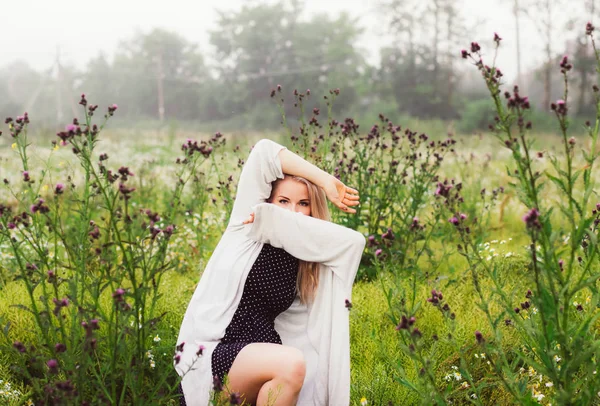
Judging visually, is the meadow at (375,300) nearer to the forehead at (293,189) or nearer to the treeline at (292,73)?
the forehead at (293,189)

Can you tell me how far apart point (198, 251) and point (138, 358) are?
118 inches

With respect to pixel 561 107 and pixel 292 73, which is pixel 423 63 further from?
pixel 561 107

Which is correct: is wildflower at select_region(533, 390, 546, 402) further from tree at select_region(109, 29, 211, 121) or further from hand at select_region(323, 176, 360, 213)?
tree at select_region(109, 29, 211, 121)

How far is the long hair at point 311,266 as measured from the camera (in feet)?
9.69

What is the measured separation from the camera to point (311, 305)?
9.77 feet

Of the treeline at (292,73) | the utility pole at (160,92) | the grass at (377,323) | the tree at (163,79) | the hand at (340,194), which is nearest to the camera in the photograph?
the hand at (340,194)

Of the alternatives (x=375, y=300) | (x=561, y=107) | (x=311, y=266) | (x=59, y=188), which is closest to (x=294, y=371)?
(x=311, y=266)

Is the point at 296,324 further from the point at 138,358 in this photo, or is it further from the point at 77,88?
the point at 77,88

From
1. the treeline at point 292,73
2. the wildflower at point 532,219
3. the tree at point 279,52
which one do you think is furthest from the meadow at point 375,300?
the tree at point 279,52

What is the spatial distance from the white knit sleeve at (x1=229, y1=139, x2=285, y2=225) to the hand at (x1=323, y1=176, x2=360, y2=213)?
27cm

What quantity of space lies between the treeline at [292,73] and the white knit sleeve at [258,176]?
21209 millimetres

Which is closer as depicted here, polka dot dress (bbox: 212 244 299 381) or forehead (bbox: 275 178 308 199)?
polka dot dress (bbox: 212 244 299 381)

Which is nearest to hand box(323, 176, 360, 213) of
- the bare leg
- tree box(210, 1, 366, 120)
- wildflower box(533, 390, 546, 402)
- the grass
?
the grass

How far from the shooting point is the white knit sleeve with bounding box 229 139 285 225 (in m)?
2.96
